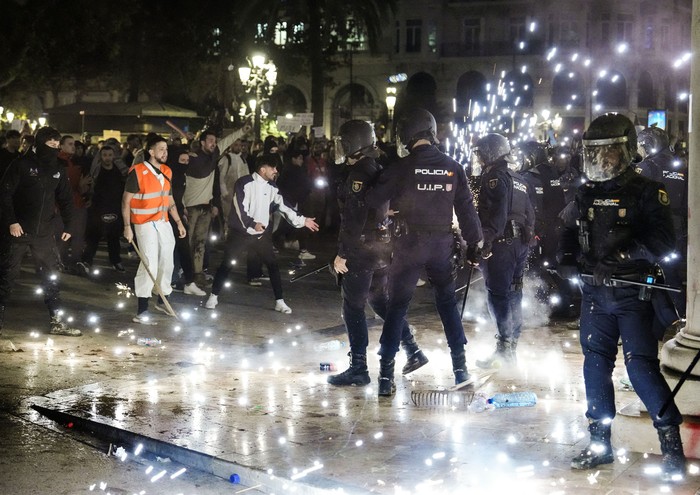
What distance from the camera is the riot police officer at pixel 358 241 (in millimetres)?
7715

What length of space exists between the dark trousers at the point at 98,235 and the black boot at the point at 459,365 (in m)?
8.64

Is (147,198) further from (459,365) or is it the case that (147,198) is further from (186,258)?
(459,365)

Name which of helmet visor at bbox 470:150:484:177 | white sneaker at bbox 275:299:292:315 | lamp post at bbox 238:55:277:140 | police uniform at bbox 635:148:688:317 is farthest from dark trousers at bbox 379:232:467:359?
lamp post at bbox 238:55:277:140

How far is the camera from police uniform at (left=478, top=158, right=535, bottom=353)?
8422 mm

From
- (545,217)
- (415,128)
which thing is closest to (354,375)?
(415,128)

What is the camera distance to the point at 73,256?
1506cm

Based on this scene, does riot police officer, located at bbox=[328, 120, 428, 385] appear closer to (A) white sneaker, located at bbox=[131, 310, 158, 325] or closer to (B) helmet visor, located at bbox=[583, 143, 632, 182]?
(B) helmet visor, located at bbox=[583, 143, 632, 182]

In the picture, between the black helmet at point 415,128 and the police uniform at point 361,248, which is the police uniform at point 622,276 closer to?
the black helmet at point 415,128

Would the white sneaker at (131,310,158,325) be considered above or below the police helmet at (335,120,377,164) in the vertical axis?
below

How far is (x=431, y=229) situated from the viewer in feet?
24.4

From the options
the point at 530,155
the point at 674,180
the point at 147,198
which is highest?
the point at 530,155

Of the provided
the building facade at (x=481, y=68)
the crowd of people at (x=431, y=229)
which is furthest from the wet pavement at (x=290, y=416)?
the building facade at (x=481, y=68)

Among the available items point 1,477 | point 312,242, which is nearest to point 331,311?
point 1,477

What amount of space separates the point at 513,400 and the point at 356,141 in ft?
7.59
